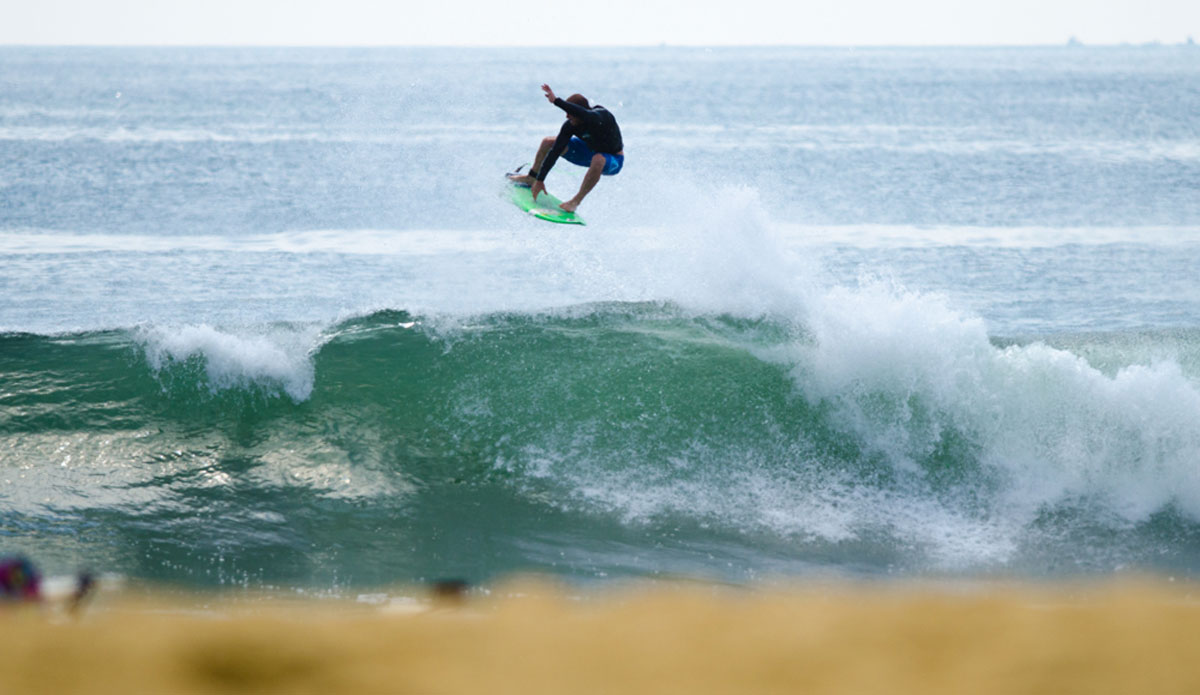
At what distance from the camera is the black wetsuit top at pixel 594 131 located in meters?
9.93

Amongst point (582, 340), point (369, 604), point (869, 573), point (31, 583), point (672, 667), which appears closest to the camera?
point (672, 667)

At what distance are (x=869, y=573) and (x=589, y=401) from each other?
328 centimetres

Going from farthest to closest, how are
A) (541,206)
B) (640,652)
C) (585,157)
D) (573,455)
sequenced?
(541,206)
(585,157)
(573,455)
(640,652)

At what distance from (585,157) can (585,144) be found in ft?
0.73

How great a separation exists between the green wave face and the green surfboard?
1.20 meters

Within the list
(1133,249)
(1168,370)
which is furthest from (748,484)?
(1133,249)

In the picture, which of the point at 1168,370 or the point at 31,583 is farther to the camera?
the point at 1168,370

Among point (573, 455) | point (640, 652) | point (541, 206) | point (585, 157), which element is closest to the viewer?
point (640, 652)

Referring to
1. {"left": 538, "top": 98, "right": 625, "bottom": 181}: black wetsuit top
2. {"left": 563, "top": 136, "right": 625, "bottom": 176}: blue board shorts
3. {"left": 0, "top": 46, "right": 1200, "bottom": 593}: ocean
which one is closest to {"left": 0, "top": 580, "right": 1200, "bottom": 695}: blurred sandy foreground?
{"left": 0, "top": 46, "right": 1200, "bottom": 593}: ocean

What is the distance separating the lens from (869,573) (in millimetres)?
7695

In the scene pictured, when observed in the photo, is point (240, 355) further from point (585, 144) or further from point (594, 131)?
point (594, 131)

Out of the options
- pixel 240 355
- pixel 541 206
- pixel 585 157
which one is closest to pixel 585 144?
pixel 585 157

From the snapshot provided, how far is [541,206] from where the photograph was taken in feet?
36.7

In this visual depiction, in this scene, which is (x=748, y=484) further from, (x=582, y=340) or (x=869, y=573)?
(x=582, y=340)
